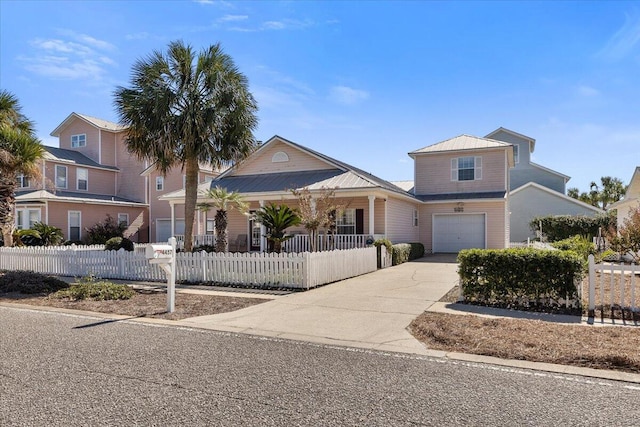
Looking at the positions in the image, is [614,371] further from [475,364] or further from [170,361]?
[170,361]

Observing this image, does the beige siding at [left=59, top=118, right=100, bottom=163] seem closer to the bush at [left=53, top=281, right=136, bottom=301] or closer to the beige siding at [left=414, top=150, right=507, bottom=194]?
the beige siding at [left=414, top=150, right=507, bottom=194]

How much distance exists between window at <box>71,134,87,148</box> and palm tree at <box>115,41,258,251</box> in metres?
20.6

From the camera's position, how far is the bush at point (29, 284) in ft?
37.7

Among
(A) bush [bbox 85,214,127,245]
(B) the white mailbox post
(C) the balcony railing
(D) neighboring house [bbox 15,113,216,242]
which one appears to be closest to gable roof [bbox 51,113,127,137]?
(D) neighboring house [bbox 15,113,216,242]

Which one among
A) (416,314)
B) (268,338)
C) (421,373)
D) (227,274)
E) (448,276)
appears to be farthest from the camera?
(448,276)

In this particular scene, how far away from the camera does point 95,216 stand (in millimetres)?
29453

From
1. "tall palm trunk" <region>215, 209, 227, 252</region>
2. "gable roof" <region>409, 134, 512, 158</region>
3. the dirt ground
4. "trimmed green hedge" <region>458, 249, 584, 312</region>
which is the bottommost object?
the dirt ground

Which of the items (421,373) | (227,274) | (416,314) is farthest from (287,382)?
(227,274)

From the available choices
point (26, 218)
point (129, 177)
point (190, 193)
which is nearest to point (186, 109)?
point (190, 193)

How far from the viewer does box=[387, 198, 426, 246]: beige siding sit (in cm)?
2098

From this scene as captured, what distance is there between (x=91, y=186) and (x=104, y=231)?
487cm

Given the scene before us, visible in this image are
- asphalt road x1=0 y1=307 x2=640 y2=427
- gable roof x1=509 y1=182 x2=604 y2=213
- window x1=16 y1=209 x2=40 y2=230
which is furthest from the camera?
gable roof x1=509 y1=182 x2=604 y2=213

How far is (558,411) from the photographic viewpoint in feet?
13.2

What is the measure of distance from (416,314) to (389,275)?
6.37 m
